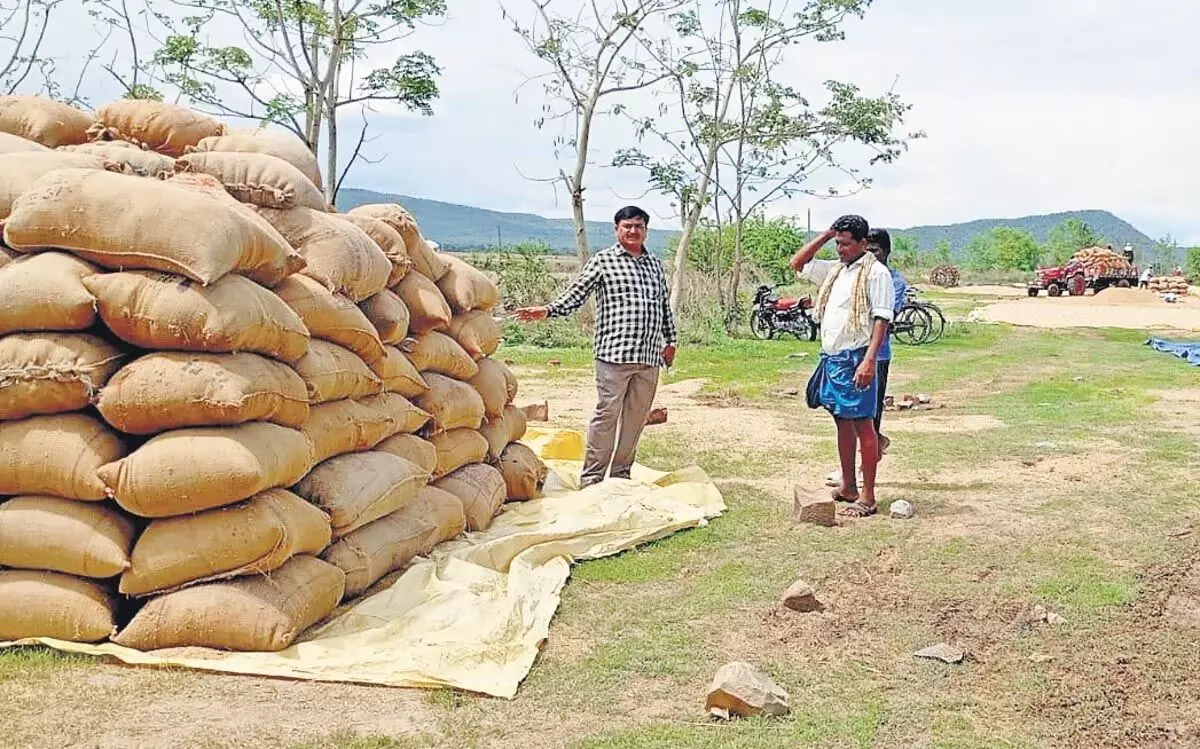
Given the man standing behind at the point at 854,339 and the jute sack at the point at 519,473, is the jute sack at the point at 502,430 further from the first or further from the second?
the man standing behind at the point at 854,339

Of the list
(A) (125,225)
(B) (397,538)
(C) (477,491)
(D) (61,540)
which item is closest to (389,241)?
(C) (477,491)

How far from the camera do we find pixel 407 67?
557 inches

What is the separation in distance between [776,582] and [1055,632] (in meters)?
1.19

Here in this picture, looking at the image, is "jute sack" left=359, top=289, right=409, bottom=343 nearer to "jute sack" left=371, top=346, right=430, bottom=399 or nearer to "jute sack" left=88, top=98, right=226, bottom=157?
"jute sack" left=371, top=346, right=430, bottom=399

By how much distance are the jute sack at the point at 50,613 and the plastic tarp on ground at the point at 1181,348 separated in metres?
15.0

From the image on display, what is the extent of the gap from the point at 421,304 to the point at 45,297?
1.94 m

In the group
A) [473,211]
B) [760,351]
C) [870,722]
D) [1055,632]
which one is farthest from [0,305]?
[473,211]

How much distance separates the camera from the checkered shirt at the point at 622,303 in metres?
6.65

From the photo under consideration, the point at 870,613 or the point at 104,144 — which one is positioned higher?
the point at 104,144

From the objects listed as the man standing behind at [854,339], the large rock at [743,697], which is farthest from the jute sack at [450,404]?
the large rock at [743,697]

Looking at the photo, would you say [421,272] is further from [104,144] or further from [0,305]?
[0,305]

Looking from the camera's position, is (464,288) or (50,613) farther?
(464,288)

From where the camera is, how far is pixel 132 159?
470 cm

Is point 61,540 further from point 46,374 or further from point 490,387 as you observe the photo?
point 490,387
